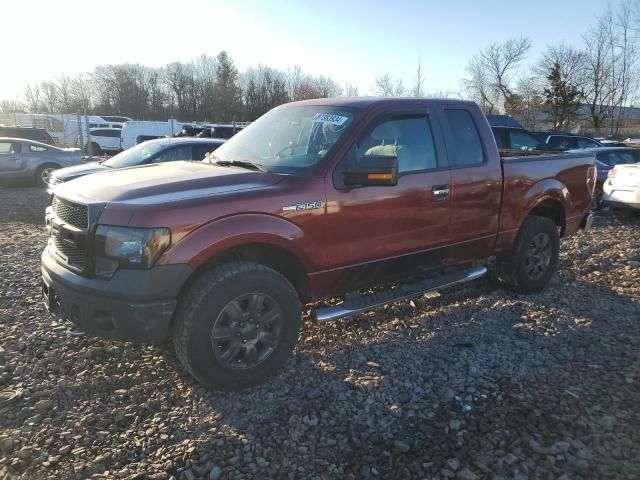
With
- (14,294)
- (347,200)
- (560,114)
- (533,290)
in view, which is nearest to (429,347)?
(347,200)

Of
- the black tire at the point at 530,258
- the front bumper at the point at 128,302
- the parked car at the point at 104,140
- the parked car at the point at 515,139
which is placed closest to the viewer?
the front bumper at the point at 128,302

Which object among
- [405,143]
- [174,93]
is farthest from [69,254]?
[174,93]

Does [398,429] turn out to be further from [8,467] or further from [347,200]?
[8,467]

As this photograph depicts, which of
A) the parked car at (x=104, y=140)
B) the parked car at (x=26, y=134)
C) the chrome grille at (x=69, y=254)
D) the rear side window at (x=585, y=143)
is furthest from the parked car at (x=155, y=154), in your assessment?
the parked car at (x=104, y=140)

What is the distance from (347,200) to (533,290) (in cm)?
281

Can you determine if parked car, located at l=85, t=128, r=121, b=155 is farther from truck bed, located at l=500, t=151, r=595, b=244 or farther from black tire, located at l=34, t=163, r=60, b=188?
truck bed, located at l=500, t=151, r=595, b=244

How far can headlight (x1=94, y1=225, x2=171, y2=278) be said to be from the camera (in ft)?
9.61

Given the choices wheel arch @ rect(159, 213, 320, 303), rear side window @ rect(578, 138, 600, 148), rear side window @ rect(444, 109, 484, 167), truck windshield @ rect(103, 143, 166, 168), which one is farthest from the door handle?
rear side window @ rect(578, 138, 600, 148)

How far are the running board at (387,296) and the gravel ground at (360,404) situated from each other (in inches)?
14.7

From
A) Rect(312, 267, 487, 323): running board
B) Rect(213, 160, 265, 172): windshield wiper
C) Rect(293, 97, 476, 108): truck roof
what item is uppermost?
Rect(293, 97, 476, 108): truck roof

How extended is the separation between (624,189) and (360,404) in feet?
30.1

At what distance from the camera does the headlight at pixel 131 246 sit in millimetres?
2928

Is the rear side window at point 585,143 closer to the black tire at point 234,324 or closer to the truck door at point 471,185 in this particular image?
the truck door at point 471,185

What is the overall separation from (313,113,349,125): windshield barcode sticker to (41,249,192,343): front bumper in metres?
1.71
